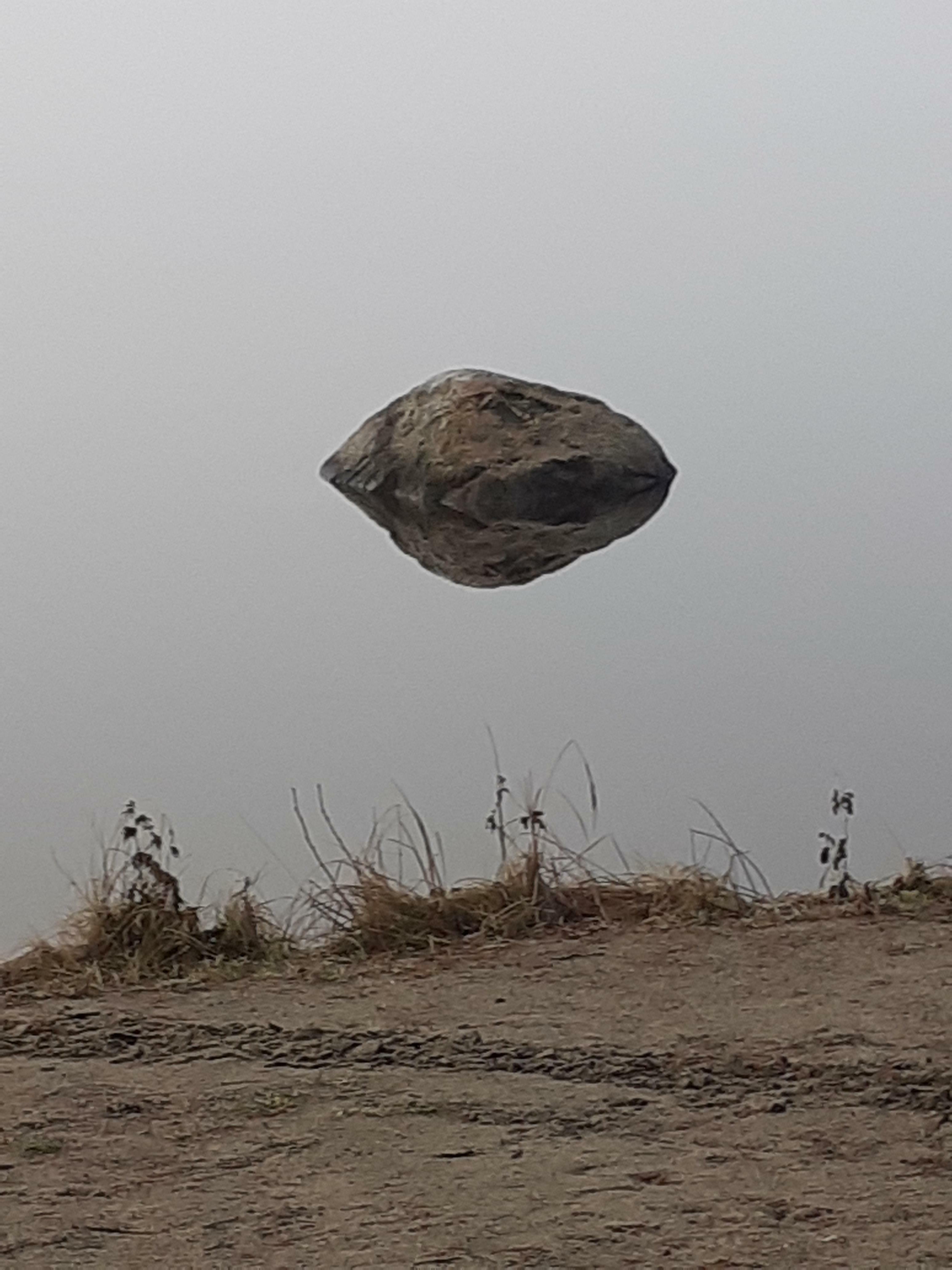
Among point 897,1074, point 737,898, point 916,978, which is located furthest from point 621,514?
point 897,1074

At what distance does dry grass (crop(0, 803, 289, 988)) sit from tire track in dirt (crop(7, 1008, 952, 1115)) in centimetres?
36

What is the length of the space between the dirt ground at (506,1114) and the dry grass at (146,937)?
177mm

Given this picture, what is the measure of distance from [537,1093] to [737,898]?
1310 mm

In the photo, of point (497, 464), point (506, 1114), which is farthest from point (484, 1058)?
point (497, 464)

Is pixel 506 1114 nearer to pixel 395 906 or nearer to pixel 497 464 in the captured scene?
pixel 395 906

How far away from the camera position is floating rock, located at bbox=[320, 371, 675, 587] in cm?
934

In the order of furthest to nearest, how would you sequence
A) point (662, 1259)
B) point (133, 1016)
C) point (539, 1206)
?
point (133, 1016) → point (539, 1206) → point (662, 1259)

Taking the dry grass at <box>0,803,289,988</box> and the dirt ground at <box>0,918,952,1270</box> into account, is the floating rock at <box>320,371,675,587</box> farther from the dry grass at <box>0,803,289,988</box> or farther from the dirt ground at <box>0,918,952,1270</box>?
the dirt ground at <box>0,918,952,1270</box>

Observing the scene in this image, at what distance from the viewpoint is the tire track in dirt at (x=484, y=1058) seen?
8.45 ft

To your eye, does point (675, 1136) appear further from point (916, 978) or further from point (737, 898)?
point (737, 898)

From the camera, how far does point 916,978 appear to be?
3197mm

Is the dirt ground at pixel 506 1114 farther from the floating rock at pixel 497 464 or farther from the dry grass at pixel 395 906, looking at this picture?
the floating rock at pixel 497 464

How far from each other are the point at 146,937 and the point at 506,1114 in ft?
4.41

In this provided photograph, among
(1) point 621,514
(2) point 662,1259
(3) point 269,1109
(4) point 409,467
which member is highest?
(4) point 409,467
